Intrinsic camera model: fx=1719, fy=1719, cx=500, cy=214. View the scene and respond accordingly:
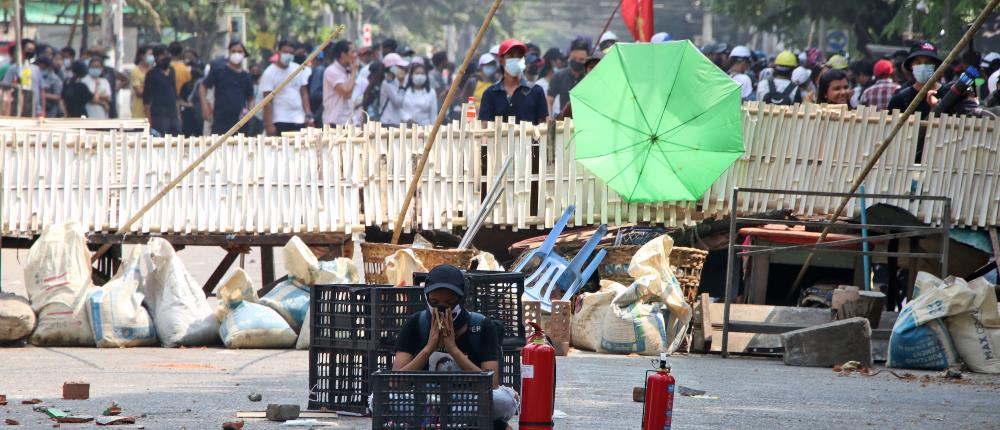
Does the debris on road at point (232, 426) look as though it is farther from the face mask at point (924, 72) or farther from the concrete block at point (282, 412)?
the face mask at point (924, 72)

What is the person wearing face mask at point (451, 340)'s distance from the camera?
24.9ft

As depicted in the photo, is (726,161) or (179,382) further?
(726,161)

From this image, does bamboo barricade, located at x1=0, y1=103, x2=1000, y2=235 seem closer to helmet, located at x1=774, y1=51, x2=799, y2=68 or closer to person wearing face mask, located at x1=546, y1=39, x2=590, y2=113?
person wearing face mask, located at x1=546, y1=39, x2=590, y2=113

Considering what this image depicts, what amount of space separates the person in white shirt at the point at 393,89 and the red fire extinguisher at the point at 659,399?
16.3 m

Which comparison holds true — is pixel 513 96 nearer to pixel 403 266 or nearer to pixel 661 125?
pixel 661 125

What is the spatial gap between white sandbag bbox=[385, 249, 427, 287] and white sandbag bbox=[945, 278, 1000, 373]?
3.74m

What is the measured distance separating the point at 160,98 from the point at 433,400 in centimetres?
1896

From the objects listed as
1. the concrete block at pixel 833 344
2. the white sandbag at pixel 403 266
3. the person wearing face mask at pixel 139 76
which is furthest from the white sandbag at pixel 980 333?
the person wearing face mask at pixel 139 76

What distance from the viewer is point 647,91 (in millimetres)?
13789

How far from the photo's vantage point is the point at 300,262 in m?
12.7

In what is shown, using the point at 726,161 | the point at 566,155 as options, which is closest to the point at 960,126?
the point at 726,161

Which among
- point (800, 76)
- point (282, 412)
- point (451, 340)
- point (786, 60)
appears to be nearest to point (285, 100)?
point (786, 60)

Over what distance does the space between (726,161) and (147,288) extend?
4614 millimetres

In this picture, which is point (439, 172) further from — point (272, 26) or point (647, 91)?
point (272, 26)
